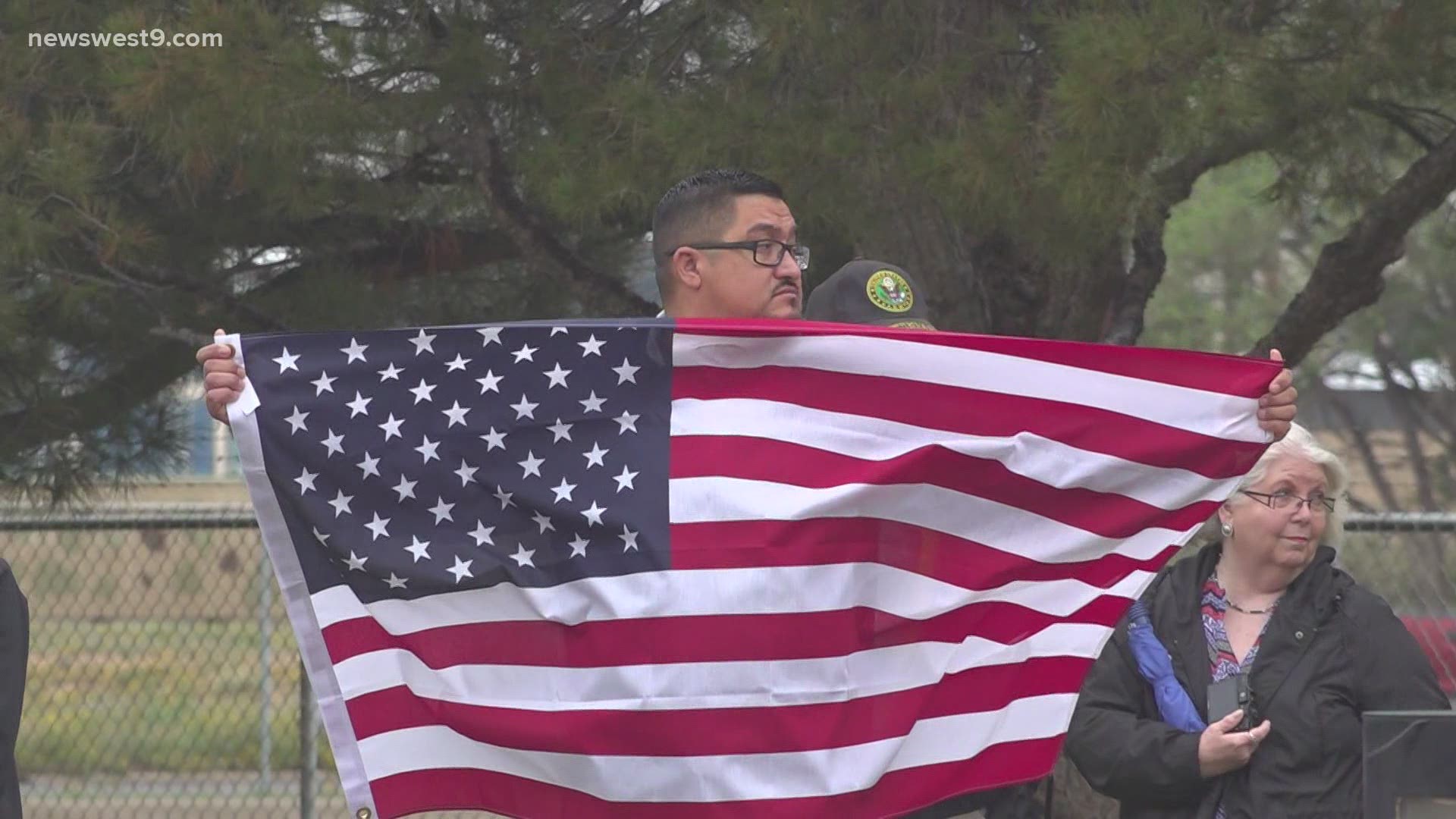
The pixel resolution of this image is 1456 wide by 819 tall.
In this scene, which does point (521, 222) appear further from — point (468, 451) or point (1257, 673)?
point (1257, 673)

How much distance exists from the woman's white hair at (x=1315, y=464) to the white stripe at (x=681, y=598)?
79 cm

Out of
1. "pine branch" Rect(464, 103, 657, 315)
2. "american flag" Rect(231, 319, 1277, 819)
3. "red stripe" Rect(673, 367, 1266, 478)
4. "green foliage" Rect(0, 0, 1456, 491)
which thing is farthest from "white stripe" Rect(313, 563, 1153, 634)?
"pine branch" Rect(464, 103, 657, 315)

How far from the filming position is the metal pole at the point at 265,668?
9.05m

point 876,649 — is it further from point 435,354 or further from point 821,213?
point 821,213

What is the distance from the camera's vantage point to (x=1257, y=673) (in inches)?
165

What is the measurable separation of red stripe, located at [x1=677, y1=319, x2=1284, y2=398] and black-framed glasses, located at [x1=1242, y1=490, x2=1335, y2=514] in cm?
37

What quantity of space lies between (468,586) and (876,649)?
860 millimetres

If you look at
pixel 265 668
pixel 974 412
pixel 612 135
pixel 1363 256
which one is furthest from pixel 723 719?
pixel 265 668

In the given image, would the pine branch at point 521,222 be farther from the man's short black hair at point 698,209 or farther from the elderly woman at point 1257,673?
the elderly woman at point 1257,673

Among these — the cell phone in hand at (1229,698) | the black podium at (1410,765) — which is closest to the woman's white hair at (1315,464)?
the cell phone in hand at (1229,698)

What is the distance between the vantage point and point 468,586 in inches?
154

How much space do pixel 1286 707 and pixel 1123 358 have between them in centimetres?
85

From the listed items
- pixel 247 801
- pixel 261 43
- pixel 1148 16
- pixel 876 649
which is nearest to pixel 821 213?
pixel 1148 16

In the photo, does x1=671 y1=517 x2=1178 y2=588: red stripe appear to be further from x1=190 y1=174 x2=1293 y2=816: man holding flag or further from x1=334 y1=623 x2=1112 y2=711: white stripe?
x1=334 y1=623 x2=1112 y2=711: white stripe
